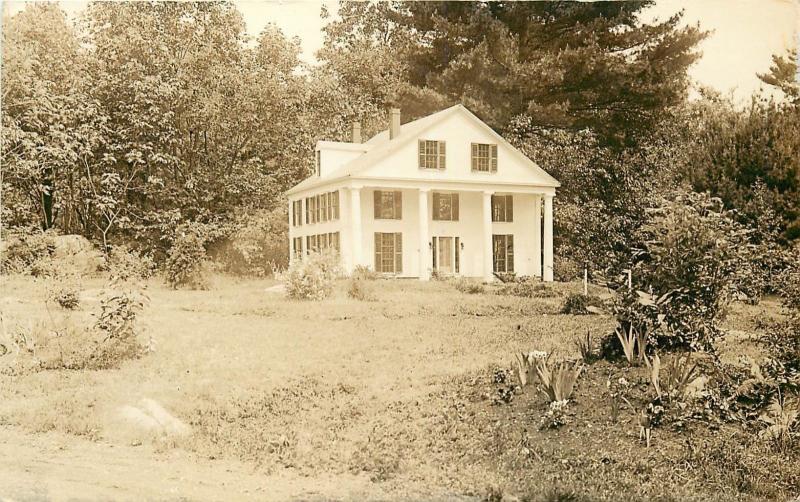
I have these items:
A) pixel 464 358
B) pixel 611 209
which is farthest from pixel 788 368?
pixel 464 358

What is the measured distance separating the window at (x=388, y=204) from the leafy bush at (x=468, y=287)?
0.59m

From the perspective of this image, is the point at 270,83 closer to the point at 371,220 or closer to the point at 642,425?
the point at 371,220

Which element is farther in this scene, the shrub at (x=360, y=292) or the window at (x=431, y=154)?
the window at (x=431, y=154)

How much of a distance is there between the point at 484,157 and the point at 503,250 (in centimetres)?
68

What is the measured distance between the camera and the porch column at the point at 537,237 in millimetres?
4605

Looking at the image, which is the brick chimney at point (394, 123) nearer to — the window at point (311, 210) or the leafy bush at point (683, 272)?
the window at point (311, 210)

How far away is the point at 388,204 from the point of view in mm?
4570

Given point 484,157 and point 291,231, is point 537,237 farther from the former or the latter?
point 291,231

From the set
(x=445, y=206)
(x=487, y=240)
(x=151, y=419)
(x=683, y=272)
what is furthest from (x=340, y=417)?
(x=683, y=272)

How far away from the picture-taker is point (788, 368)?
4.80 meters

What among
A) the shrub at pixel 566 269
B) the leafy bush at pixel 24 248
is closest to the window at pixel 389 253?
the shrub at pixel 566 269

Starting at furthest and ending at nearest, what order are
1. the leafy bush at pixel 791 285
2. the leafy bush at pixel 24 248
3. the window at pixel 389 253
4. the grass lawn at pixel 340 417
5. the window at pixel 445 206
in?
the leafy bush at pixel 791 285, the window at pixel 445 206, the window at pixel 389 253, the leafy bush at pixel 24 248, the grass lawn at pixel 340 417

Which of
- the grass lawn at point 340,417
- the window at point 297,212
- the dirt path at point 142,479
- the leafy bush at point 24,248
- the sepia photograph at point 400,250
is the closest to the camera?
the dirt path at point 142,479

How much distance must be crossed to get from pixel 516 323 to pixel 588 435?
823mm
